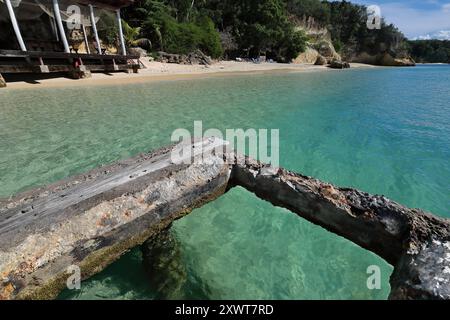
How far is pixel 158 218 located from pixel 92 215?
0.53 meters

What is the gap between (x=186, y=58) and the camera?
89.5 ft

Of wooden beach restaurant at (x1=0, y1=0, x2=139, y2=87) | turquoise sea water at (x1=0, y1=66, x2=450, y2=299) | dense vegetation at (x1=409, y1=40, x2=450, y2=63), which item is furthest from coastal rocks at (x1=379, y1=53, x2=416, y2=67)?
wooden beach restaurant at (x1=0, y1=0, x2=139, y2=87)

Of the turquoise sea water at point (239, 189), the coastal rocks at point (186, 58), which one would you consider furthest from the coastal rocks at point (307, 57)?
the turquoise sea water at point (239, 189)

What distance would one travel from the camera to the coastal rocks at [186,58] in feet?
83.1

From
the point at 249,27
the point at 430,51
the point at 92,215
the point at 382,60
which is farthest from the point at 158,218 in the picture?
the point at 430,51

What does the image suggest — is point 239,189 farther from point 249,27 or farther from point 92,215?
point 249,27

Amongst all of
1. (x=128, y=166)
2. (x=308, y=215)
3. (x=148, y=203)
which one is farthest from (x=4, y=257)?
(x=308, y=215)

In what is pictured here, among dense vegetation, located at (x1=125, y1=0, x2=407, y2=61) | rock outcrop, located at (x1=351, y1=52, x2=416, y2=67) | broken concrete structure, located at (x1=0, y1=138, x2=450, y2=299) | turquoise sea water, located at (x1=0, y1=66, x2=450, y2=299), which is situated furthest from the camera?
rock outcrop, located at (x1=351, y1=52, x2=416, y2=67)

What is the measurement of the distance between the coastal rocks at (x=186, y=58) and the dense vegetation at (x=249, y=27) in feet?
3.02

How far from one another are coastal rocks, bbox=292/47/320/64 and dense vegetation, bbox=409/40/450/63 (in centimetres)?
7664

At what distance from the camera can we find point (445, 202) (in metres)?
4.20

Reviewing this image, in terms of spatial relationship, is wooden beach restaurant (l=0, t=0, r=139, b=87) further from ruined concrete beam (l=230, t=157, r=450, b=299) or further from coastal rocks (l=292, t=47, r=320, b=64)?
coastal rocks (l=292, t=47, r=320, b=64)

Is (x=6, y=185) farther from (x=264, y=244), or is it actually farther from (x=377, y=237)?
(x=377, y=237)

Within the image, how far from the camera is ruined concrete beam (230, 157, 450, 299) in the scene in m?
1.38
